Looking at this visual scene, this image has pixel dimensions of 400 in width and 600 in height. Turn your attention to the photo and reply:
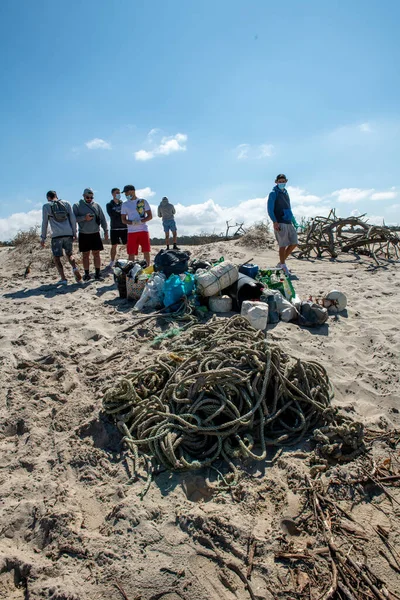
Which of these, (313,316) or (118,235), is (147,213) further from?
(313,316)

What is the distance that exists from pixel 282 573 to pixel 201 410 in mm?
1099

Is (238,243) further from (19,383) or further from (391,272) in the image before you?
(19,383)

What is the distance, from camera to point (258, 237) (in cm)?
1092

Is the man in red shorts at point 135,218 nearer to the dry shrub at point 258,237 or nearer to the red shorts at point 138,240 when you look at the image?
the red shorts at point 138,240

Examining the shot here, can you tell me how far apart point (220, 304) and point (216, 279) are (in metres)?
0.31

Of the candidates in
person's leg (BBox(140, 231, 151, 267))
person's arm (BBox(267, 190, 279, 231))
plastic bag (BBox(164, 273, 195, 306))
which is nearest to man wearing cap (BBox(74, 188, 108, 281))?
person's leg (BBox(140, 231, 151, 267))

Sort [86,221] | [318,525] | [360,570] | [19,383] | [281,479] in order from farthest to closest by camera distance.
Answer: [86,221] < [19,383] < [281,479] < [318,525] < [360,570]

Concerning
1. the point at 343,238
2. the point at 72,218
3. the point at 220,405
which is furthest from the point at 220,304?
the point at 343,238

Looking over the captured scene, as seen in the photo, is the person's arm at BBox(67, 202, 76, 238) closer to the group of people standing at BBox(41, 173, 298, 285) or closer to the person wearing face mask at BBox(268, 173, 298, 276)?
the group of people standing at BBox(41, 173, 298, 285)

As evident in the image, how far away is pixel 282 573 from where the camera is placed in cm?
171

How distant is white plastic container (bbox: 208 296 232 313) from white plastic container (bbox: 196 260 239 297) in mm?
88

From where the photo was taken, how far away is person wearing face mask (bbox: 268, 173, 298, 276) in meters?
6.48

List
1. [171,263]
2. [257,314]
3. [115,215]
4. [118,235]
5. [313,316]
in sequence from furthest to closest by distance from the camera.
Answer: [118,235], [115,215], [171,263], [313,316], [257,314]

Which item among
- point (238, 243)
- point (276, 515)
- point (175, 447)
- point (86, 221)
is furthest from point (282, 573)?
point (238, 243)
